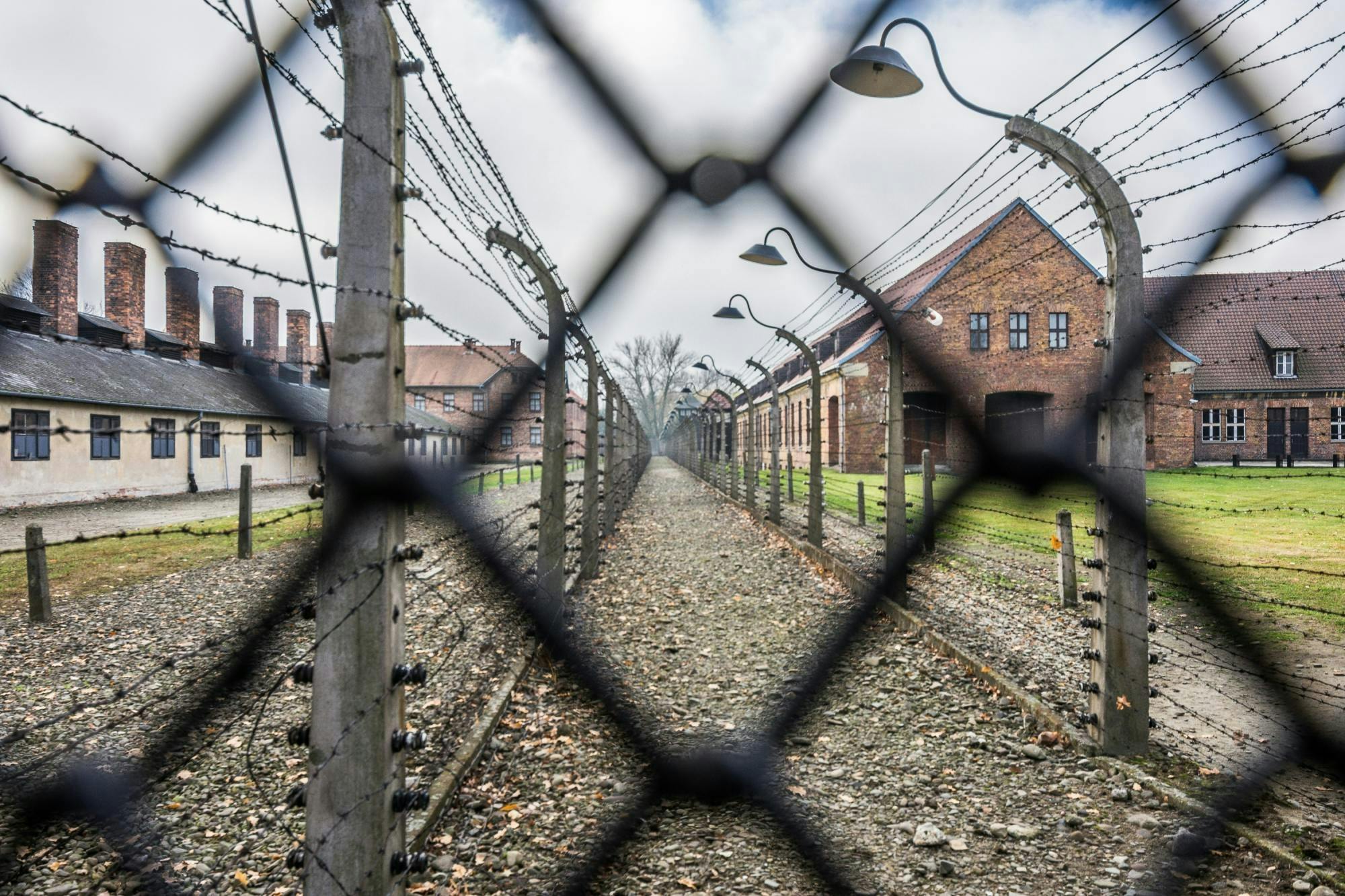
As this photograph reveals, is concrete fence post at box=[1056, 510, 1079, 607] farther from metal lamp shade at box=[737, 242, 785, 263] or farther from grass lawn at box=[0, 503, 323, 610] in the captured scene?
grass lawn at box=[0, 503, 323, 610]

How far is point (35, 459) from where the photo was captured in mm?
15094

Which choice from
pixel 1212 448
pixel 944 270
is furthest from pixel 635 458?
pixel 1212 448

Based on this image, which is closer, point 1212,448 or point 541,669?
point 541,669

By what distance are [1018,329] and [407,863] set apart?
2467cm

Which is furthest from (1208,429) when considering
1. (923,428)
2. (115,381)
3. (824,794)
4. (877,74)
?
(115,381)

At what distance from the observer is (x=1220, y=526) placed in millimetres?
10172

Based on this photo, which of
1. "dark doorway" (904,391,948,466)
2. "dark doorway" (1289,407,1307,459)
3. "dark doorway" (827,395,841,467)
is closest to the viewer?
"dark doorway" (904,391,948,466)

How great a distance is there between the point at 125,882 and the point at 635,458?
1583 centimetres

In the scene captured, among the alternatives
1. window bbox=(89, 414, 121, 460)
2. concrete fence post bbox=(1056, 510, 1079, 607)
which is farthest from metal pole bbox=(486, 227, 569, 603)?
window bbox=(89, 414, 121, 460)

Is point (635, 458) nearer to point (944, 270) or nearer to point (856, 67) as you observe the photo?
point (944, 270)

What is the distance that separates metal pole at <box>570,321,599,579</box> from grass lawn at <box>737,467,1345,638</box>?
2.62 metres

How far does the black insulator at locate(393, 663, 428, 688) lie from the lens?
1.73 meters

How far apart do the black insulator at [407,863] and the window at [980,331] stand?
23.4m

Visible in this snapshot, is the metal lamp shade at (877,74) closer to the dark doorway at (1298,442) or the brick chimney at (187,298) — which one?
the brick chimney at (187,298)
